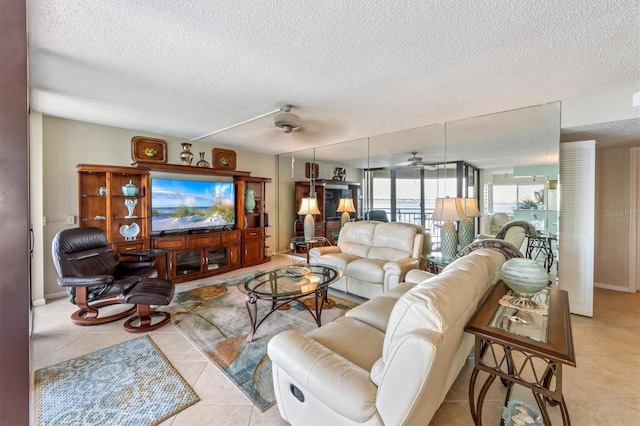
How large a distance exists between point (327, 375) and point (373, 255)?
2832 mm

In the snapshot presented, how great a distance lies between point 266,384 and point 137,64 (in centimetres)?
279

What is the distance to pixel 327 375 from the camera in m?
1.24

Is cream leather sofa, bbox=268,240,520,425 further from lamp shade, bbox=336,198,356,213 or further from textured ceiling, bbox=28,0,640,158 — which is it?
lamp shade, bbox=336,198,356,213

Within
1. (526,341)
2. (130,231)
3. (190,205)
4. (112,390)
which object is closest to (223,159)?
(190,205)

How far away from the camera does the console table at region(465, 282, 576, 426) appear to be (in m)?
1.21

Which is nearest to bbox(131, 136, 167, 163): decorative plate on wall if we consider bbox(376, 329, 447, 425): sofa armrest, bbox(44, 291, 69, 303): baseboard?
bbox(44, 291, 69, 303): baseboard

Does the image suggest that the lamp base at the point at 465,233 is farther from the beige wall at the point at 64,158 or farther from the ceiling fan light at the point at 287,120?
the beige wall at the point at 64,158

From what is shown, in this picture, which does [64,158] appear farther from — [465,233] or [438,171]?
[465,233]

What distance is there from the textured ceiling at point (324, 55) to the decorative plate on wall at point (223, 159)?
1877mm

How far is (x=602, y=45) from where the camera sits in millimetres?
1912

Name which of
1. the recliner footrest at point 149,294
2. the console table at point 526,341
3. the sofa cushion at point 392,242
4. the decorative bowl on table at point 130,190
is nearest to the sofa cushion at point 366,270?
the sofa cushion at point 392,242

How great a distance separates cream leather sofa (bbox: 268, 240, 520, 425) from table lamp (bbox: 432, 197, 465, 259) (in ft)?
5.25

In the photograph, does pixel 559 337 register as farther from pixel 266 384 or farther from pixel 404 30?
pixel 404 30

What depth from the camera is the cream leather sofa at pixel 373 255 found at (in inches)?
131
